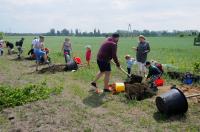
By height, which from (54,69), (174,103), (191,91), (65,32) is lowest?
(65,32)

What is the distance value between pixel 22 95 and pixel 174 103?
471 centimetres

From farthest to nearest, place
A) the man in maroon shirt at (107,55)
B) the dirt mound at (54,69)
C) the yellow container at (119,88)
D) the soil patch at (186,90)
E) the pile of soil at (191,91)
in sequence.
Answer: the dirt mound at (54,69) < the man in maroon shirt at (107,55) < the yellow container at (119,88) < the soil patch at (186,90) < the pile of soil at (191,91)

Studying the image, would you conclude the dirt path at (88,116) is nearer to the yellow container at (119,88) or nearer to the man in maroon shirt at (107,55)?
the yellow container at (119,88)

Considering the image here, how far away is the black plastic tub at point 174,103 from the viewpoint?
29.9ft

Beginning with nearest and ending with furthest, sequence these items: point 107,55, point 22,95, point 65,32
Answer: point 22,95 < point 107,55 < point 65,32

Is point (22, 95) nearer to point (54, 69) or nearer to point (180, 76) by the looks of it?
point (180, 76)

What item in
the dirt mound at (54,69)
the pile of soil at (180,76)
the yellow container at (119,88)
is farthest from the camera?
the dirt mound at (54,69)

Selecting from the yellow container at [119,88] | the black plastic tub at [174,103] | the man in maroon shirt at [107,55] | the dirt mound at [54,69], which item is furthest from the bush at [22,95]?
the dirt mound at [54,69]

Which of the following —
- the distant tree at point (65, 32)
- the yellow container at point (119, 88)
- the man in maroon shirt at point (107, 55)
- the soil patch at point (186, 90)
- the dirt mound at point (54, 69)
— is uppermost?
the man in maroon shirt at point (107, 55)

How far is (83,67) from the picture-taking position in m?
19.0

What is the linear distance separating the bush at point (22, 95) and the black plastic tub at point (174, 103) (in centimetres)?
404

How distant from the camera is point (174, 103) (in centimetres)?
909

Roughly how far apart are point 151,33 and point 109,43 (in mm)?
137622

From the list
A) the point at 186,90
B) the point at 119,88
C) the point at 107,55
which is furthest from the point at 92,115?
the point at 186,90
